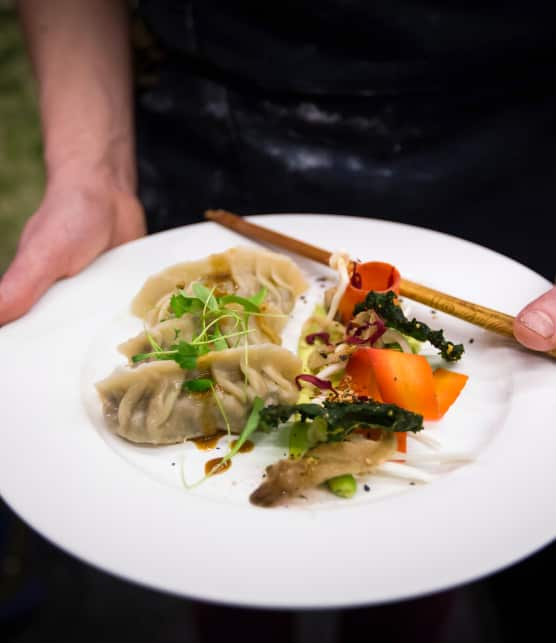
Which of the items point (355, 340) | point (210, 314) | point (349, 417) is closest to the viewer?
point (349, 417)

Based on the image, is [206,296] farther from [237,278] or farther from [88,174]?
[88,174]

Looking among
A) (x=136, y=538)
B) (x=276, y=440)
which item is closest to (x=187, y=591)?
(x=136, y=538)

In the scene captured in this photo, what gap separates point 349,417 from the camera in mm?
1749

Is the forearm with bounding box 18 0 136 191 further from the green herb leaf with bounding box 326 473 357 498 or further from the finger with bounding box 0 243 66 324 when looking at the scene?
the green herb leaf with bounding box 326 473 357 498

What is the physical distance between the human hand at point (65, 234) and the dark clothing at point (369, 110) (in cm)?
47

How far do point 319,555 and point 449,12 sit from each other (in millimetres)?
2031

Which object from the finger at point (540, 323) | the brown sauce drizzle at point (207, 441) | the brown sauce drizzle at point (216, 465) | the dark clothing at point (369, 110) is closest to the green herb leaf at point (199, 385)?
the brown sauce drizzle at point (207, 441)

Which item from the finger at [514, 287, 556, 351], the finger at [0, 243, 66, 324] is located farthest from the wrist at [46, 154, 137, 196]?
the finger at [514, 287, 556, 351]

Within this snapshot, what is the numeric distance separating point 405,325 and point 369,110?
1062 mm

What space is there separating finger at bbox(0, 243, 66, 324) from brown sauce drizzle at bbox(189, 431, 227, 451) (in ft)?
2.52

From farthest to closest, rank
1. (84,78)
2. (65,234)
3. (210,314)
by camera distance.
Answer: (84,78) → (65,234) → (210,314)

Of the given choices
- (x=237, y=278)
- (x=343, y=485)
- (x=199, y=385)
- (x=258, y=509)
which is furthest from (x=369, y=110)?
(x=258, y=509)

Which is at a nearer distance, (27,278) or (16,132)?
(27,278)

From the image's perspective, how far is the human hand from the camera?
2.20m
